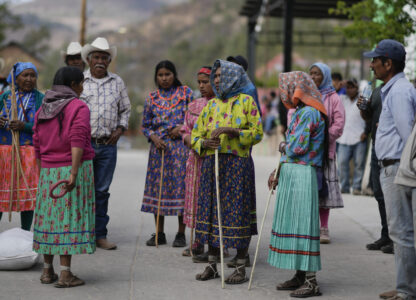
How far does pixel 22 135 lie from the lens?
7223 mm

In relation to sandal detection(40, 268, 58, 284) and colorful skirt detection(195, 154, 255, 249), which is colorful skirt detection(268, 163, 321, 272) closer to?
colorful skirt detection(195, 154, 255, 249)

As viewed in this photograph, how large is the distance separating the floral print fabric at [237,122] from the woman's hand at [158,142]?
4.74 feet

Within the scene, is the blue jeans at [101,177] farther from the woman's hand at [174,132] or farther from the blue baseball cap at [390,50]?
the blue baseball cap at [390,50]

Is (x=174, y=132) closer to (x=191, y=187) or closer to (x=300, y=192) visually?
(x=191, y=187)

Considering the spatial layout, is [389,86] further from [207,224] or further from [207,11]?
A: [207,11]

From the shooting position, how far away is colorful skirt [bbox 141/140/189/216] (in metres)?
7.52

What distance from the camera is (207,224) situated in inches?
236

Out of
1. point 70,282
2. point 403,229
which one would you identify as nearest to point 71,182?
point 70,282

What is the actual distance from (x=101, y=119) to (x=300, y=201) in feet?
9.24

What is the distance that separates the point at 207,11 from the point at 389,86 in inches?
6276

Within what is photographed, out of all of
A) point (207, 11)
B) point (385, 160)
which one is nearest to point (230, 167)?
point (385, 160)

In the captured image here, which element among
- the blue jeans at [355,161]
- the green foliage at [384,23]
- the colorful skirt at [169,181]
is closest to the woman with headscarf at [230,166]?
the colorful skirt at [169,181]

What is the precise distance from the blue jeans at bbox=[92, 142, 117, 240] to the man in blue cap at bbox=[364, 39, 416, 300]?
3.26m

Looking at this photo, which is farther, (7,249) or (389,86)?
(7,249)
